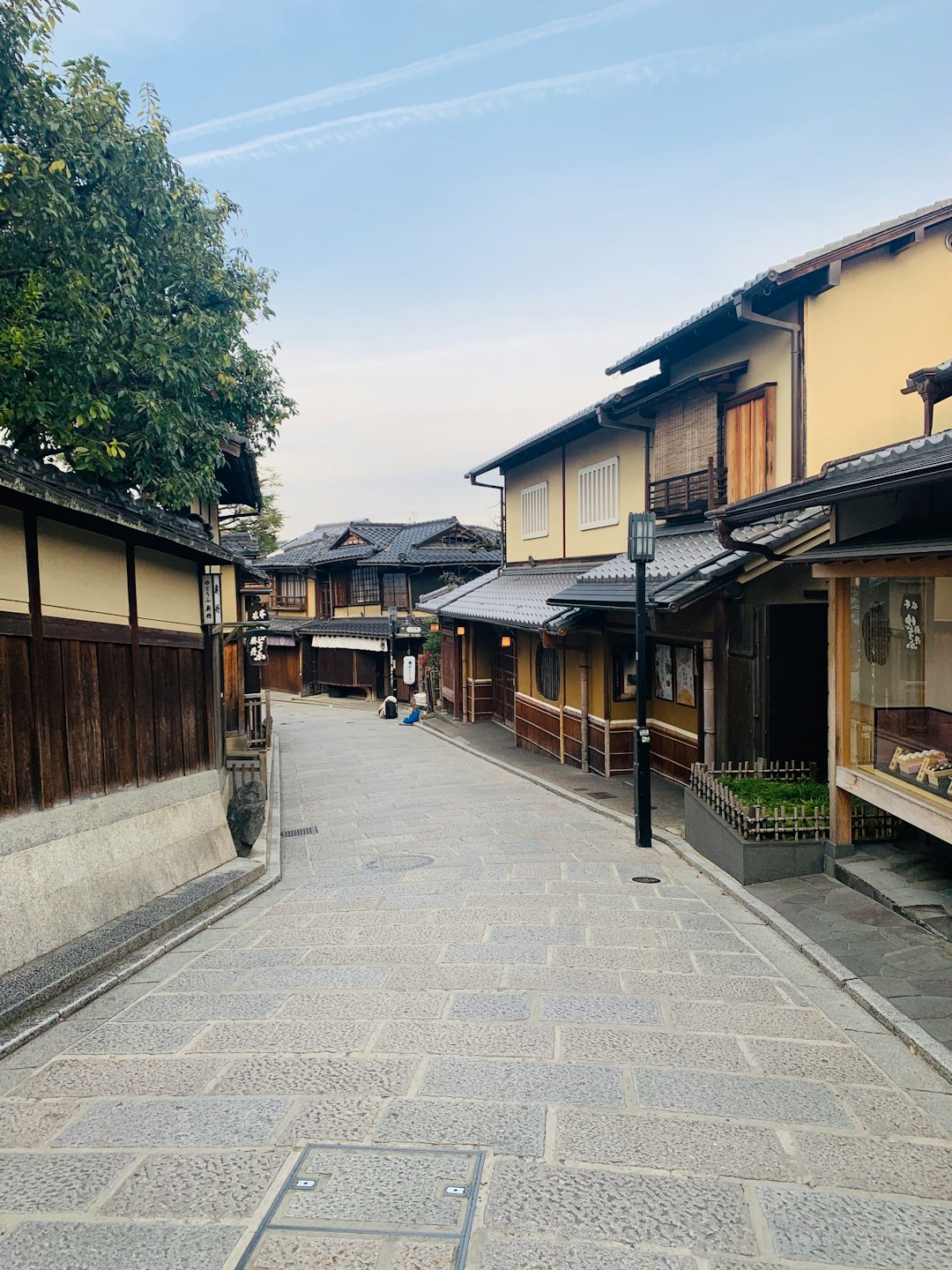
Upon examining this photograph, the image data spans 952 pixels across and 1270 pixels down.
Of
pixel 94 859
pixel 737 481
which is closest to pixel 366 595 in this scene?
pixel 737 481

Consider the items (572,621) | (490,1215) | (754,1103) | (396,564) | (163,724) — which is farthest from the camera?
(396,564)

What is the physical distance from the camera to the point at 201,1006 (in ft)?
21.3

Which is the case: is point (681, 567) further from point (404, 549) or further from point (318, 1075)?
point (404, 549)

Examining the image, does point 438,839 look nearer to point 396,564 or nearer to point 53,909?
point 53,909

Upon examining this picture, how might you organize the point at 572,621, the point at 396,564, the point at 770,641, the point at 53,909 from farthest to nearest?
the point at 396,564
the point at 572,621
the point at 770,641
the point at 53,909

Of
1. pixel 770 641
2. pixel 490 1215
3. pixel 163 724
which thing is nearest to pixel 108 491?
pixel 163 724

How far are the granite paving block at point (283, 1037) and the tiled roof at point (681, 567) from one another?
722 cm

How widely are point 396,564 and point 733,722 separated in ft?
99.2

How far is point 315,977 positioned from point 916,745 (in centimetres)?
618

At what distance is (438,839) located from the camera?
12.4 metres

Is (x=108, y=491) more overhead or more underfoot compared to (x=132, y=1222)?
more overhead

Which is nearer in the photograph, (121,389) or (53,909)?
(53,909)

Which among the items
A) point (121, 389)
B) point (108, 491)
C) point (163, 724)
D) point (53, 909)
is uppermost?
point (121, 389)

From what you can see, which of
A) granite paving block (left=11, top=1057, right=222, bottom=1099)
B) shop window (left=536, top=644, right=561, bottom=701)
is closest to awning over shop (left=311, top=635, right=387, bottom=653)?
shop window (left=536, top=644, right=561, bottom=701)
